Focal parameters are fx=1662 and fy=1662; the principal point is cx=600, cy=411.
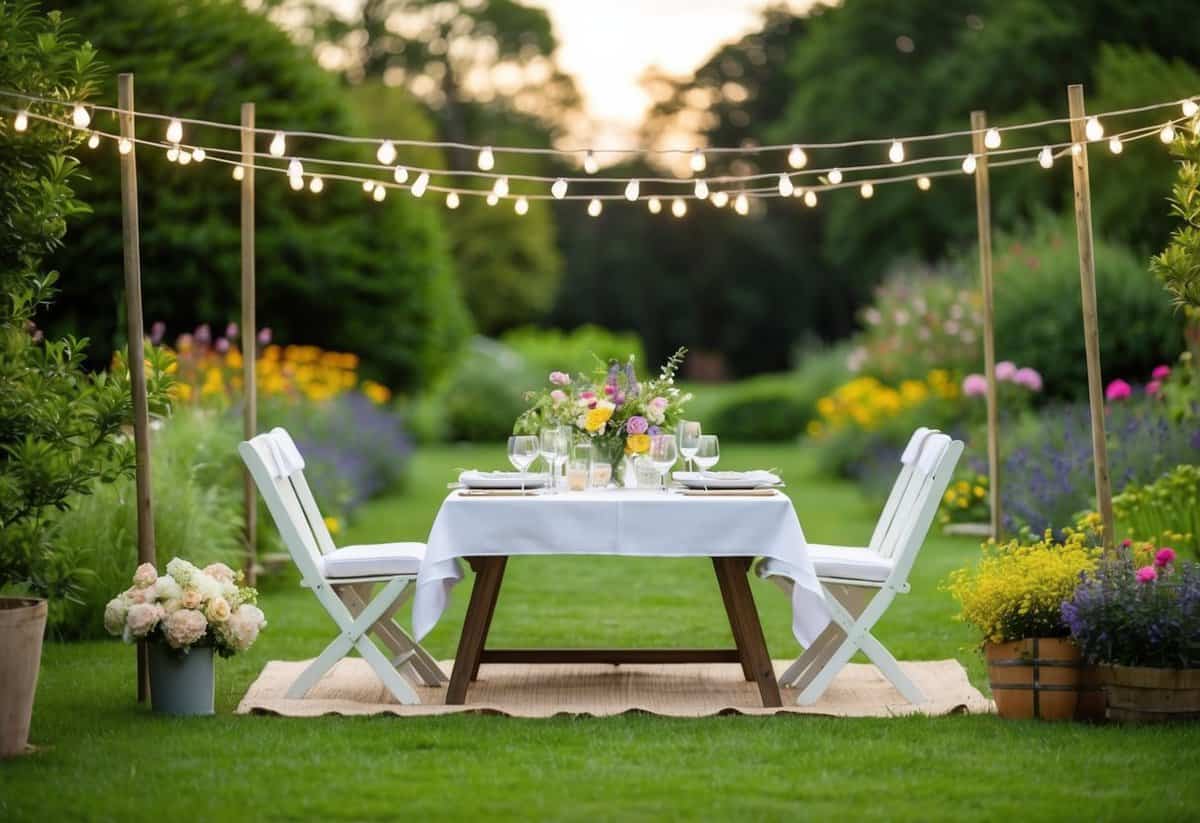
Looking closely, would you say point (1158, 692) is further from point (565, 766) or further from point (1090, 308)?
point (565, 766)

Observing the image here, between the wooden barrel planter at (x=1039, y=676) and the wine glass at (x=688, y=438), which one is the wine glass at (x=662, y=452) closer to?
the wine glass at (x=688, y=438)

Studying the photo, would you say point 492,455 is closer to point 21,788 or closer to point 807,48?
point 807,48

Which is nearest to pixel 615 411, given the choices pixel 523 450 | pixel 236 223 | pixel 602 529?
pixel 523 450

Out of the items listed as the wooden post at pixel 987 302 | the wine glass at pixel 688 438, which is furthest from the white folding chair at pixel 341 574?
the wooden post at pixel 987 302

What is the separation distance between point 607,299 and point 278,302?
23129mm

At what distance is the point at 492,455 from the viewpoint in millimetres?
20734

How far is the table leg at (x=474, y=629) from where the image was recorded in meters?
6.13

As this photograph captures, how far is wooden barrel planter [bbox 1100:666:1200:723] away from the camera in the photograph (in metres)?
5.52

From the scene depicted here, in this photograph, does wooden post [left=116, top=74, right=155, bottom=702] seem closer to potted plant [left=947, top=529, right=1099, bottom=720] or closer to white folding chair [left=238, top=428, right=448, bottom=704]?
white folding chair [left=238, top=428, right=448, bottom=704]

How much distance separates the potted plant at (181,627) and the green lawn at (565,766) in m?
0.12

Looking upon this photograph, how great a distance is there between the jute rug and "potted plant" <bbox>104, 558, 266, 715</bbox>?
223 mm

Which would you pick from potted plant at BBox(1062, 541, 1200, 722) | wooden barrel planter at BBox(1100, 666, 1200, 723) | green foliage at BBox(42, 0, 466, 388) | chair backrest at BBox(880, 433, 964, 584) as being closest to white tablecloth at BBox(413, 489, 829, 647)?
chair backrest at BBox(880, 433, 964, 584)

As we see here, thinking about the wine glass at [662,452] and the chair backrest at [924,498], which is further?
the wine glass at [662,452]

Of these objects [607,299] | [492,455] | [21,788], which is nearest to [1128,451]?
[21,788]
